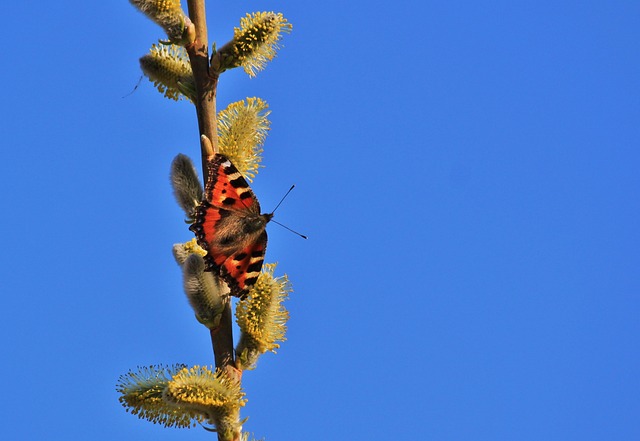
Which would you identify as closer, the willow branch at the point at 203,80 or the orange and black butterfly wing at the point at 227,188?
the orange and black butterfly wing at the point at 227,188

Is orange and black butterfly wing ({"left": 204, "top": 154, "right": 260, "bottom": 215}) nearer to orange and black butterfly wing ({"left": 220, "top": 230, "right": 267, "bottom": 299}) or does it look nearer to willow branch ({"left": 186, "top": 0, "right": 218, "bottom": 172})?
willow branch ({"left": 186, "top": 0, "right": 218, "bottom": 172})

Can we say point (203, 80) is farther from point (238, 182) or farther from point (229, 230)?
point (229, 230)


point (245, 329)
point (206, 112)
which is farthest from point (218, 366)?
point (206, 112)

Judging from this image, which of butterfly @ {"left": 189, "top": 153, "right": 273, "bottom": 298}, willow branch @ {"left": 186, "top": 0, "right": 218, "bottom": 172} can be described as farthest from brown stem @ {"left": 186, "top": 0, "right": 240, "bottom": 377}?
butterfly @ {"left": 189, "top": 153, "right": 273, "bottom": 298}

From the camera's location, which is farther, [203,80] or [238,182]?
[203,80]

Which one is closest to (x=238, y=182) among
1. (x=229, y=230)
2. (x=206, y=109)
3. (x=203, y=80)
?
(x=229, y=230)

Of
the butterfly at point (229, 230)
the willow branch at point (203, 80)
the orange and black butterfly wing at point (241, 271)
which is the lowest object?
the orange and black butterfly wing at point (241, 271)

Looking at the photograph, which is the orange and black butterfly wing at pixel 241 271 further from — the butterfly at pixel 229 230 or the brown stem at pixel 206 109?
the brown stem at pixel 206 109

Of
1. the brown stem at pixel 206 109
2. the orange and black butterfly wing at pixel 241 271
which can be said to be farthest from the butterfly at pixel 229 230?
the brown stem at pixel 206 109

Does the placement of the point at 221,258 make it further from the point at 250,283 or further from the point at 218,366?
the point at 218,366
